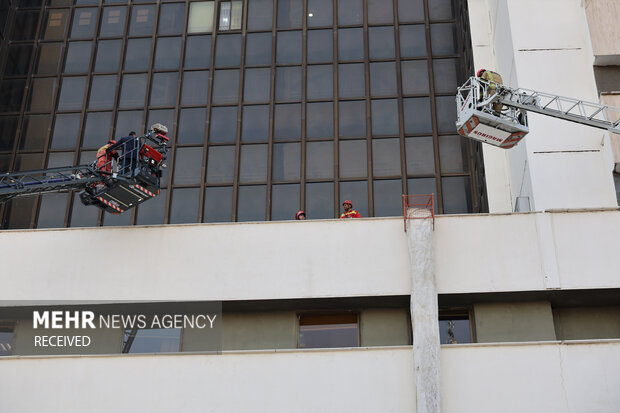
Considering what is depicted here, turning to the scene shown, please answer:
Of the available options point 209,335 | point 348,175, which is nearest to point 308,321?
point 209,335

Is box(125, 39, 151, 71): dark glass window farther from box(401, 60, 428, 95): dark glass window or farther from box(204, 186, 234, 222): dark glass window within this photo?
Answer: box(401, 60, 428, 95): dark glass window

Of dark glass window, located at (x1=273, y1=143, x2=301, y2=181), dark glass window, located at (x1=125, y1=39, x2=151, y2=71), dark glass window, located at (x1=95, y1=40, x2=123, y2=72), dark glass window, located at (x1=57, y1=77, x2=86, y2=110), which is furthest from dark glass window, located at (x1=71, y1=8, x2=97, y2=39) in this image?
dark glass window, located at (x1=273, y1=143, x2=301, y2=181)

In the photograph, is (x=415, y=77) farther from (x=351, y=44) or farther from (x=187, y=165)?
(x=187, y=165)

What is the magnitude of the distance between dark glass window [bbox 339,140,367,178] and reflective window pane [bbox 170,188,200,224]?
5.15 m

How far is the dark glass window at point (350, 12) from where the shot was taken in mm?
26812

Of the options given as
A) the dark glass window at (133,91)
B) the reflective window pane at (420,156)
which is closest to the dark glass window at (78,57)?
the dark glass window at (133,91)

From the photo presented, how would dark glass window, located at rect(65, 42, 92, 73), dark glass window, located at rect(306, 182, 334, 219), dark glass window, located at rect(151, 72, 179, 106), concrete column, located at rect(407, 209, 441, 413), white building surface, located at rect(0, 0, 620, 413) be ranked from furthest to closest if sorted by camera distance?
1. dark glass window, located at rect(65, 42, 92, 73)
2. dark glass window, located at rect(151, 72, 179, 106)
3. dark glass window, located at rect(306, 182, 334, 219)
4. white building surface, located at rect(0, 0, 620, 413)
5. concrete column, located at rect(407, 209, 441, 413)

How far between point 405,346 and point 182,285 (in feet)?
19.7

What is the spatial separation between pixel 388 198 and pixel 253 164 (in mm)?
4869

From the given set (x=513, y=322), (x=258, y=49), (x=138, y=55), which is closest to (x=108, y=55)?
(x=138, y=55)

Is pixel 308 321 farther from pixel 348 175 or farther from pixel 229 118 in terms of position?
pixel 229 118

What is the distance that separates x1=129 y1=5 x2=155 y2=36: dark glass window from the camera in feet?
89.8

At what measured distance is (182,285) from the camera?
60.5 feet

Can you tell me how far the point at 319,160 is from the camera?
966 inches
